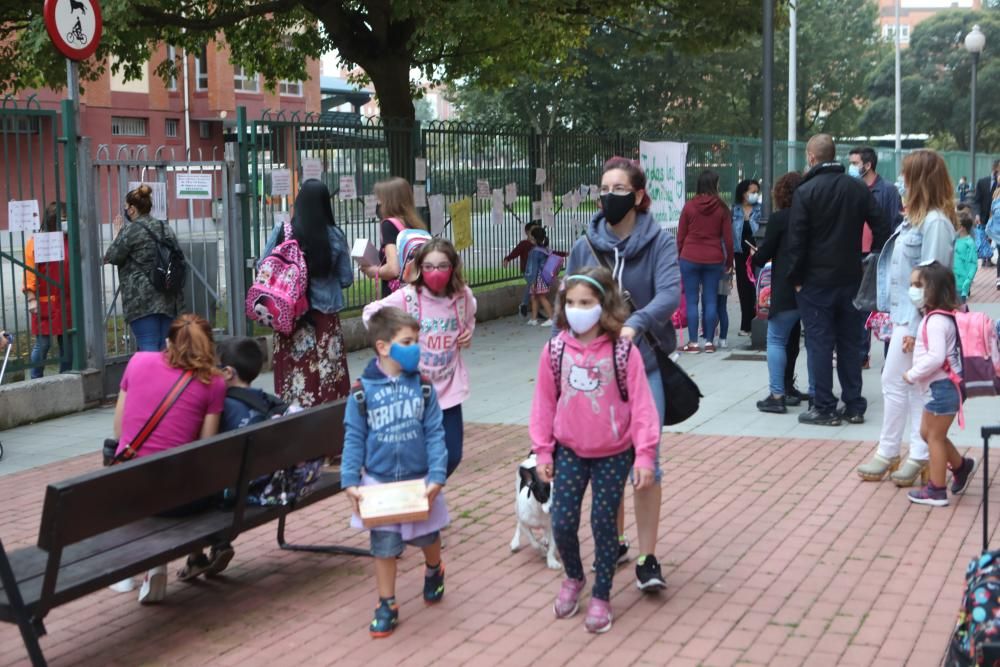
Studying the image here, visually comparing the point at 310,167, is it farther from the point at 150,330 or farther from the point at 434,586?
the point at 434,586


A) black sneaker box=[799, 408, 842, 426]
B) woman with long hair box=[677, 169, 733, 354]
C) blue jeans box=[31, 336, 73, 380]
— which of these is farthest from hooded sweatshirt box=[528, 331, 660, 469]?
woman with long hair box=[677, 169, 733, 354]

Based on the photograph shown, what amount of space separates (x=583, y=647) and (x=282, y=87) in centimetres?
5169

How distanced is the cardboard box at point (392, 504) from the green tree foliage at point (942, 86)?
65320 mm

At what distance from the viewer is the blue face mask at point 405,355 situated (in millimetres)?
5023

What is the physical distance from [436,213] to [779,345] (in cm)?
614

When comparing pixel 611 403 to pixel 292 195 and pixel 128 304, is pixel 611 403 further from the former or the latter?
pixel 292 195

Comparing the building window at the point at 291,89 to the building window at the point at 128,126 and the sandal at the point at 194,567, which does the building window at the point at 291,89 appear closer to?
the building window at the point at 128,126

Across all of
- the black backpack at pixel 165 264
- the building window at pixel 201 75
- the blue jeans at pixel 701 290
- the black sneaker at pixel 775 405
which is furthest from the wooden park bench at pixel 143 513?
the building window at pixel 201 75

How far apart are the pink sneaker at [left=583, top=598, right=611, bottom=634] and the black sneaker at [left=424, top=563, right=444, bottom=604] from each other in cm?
70

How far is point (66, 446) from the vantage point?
919cm

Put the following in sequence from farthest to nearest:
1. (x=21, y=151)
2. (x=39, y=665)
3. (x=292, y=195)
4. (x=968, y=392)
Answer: (x=292, y=195)
(x=21, y=151)
(x=968, y=392)
(x=39, y=665)

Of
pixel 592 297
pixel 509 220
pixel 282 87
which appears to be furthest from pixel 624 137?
pixel 282 87

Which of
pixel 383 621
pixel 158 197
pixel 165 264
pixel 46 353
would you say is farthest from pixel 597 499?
pixel 158 197

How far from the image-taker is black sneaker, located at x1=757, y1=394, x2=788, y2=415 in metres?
9.80
